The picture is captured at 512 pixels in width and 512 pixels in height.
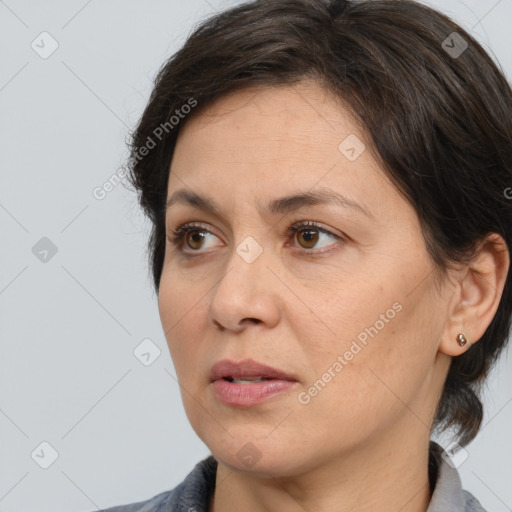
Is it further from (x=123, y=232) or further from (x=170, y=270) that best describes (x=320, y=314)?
(x=123, y=232)

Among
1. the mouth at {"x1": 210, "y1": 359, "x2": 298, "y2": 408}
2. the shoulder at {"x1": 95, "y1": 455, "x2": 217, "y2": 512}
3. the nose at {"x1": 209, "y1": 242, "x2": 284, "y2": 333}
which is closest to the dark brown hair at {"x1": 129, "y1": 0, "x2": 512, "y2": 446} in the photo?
the nose at {"x1": 209, "y1": 242, "x2": 284, "y2": 333}

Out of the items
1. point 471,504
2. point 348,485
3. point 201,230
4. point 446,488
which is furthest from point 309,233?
point 471,504

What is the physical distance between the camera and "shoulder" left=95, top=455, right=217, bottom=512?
2656mm

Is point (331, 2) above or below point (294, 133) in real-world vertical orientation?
above

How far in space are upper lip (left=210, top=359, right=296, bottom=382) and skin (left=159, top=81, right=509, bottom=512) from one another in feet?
0.04

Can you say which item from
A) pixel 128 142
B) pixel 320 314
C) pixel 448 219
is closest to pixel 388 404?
pixel 320 314

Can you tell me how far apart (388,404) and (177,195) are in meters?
0.65

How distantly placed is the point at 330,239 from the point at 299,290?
5.5 inches

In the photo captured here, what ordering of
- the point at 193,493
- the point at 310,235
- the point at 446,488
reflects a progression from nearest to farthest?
the point at 310,235 < the point at 446,488 < the point at 193,493

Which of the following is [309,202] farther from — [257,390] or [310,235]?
[257,390]

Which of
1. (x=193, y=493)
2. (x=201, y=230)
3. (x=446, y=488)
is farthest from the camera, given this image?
(x=193, y=493)

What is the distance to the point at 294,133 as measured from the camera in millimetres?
2314

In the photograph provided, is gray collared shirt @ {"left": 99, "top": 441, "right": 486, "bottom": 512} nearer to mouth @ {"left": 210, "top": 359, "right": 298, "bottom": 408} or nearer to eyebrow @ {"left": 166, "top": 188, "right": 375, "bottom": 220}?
mouth @ {"left": 210, "top": 359, "right": 298, "bottom": 408}

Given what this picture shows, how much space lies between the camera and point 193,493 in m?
2.67
